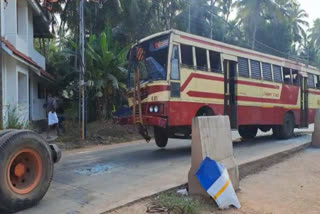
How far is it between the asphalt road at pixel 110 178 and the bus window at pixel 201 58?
2622 mm

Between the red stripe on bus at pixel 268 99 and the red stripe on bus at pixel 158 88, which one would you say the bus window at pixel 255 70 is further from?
the red stripe on bus at pixel 158 88

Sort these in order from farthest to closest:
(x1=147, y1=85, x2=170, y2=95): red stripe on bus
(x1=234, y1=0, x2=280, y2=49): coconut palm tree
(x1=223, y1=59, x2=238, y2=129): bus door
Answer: (x1=234, y1=0, x2=280, y2=49): coconut palm tree < (x1=223, y1=59, x2=238, y2=129): bus door < (x1=147, y1=85, x2=170, y2=95): red stripe on bus

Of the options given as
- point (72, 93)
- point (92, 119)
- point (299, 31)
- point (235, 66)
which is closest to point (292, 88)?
point (235, 66)

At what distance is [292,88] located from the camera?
13.2m

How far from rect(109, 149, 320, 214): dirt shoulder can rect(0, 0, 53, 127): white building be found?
6.49m

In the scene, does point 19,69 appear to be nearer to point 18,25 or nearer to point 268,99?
point 18,25

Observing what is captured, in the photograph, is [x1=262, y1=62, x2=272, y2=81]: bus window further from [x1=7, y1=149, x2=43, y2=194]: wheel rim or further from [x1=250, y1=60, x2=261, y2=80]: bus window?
[x1=7, y1=149, x2=43, y2=194]: wheel rim

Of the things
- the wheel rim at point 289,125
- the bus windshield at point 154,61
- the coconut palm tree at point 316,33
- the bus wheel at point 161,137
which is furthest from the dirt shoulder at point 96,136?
the coconut palm tree at point 316,33

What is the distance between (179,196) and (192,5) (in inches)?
1136

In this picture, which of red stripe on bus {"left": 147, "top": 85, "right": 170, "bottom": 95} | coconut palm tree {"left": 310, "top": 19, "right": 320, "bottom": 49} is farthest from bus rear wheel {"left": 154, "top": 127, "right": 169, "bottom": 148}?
coconut palm tree {"left": 310, "top": 19, "right": 320, "bottom": 49}

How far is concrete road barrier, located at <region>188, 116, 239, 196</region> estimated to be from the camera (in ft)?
17.0

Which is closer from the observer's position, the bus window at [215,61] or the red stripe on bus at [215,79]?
A: the red stripe on bus at [215,79]

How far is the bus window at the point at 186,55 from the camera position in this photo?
8594 millimetres

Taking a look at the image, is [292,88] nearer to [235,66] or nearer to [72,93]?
[235,66]
